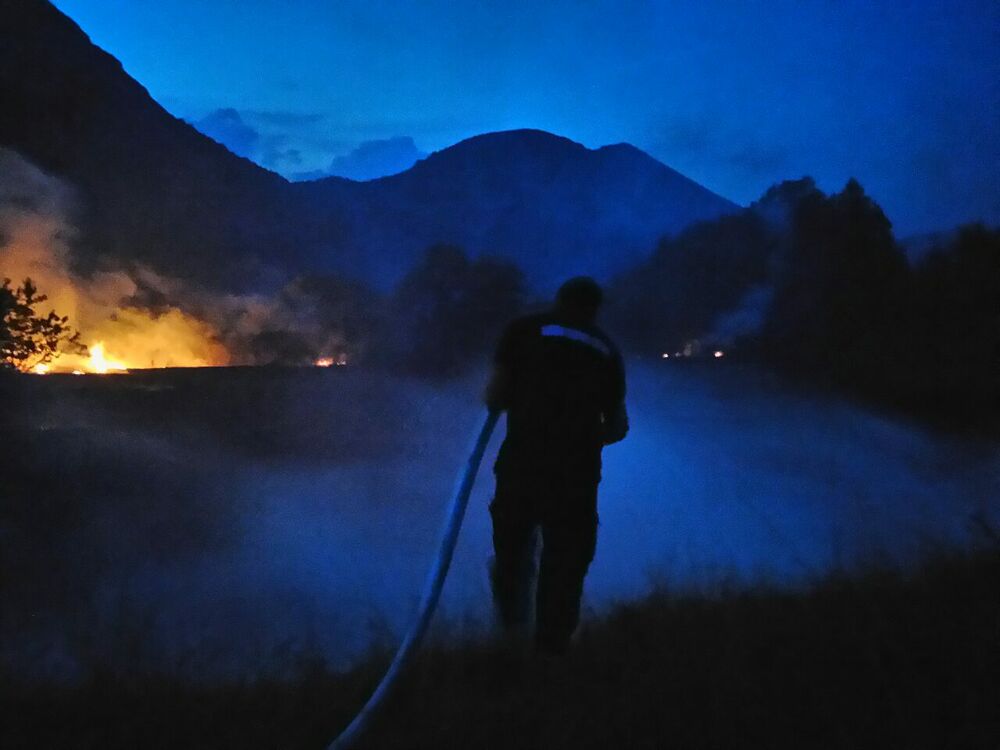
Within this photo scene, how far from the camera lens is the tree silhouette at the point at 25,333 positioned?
12.7 meters

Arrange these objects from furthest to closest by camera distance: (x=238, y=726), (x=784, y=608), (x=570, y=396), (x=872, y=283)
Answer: (x=872, y=283) → (x=784, y=608) → (x=570, y=396) → (x=238, y=726)

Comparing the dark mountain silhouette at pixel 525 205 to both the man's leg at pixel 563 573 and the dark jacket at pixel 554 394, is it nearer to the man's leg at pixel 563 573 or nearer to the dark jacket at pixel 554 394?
the dark jacket at pixel 554 394

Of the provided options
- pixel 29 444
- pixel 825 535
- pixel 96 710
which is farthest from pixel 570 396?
pixel 825 535

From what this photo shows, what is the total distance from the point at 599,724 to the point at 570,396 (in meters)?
1.33

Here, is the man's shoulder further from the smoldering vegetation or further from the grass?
the smoldering vegetation

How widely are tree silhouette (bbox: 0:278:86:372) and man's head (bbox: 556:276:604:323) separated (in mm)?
12533

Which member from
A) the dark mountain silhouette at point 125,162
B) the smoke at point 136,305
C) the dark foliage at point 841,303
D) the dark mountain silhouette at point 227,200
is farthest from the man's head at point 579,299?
the dark mountain silhouette at point 125,162

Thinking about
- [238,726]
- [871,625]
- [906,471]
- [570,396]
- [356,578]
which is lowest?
[238,726]

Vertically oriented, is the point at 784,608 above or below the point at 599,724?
above

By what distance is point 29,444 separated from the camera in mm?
10422

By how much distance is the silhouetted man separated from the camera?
10.2ft

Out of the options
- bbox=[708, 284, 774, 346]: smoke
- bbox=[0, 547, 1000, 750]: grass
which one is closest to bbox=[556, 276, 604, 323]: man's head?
bbox=[0, 547, 1000, 750]: grass

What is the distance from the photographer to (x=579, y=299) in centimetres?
324

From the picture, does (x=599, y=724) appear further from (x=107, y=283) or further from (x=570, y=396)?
(x=107, y=283)
